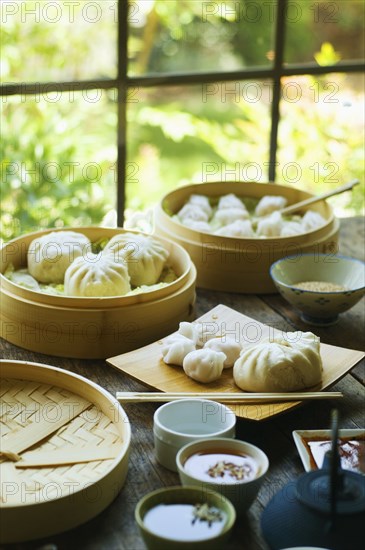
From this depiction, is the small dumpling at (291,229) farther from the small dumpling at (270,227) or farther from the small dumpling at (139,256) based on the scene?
the small dumpling at (139,256)

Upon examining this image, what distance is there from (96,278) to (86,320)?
0.37 feet

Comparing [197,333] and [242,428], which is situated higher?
[197,333]

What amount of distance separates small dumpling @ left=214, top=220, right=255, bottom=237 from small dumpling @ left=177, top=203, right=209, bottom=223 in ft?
0.36

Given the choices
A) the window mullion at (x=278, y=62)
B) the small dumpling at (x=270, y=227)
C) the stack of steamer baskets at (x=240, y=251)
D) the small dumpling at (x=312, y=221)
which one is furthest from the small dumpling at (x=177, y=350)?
the window mullion at (x=278, y=62)

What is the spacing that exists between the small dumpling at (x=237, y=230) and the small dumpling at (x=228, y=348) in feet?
1.97

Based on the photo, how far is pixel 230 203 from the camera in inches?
105

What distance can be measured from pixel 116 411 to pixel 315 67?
1.79 meters

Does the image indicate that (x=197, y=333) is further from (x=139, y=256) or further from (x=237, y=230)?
A: (x=237, y=230)

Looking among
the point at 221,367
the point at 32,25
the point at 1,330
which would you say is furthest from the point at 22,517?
the point at 32,25

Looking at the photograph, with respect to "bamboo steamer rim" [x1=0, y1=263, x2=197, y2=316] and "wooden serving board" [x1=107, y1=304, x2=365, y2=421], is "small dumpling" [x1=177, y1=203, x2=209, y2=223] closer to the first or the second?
"bamboo steamer rim" [x1=0, y1=263, x2=197, y2=316]

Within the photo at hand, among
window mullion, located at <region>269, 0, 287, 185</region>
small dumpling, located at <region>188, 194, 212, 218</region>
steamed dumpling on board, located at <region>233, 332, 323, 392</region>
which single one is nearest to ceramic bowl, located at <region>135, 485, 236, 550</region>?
steamed dumpling on board, located at <region>233, 332, 323, 392</region>

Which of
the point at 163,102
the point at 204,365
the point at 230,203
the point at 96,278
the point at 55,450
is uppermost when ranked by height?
the point at 163,102

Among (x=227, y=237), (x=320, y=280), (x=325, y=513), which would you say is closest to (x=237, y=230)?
(x=227, y=237)

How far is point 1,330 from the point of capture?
6.97 feet
